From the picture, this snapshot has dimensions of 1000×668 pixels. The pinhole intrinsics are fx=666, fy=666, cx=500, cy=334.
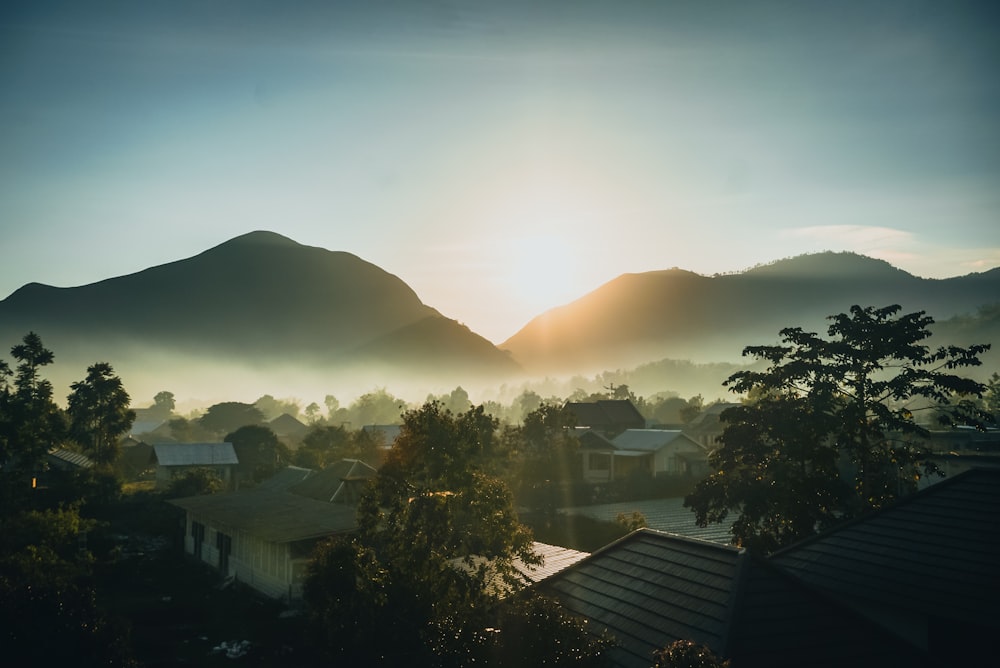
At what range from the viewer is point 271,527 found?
30.5 m

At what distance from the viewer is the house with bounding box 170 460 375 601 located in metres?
28.8

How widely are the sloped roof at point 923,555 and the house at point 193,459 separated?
Answer: 61.4m

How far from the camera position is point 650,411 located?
167375 mm

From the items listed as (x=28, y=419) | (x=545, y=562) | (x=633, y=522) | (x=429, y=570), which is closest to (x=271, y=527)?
(x=545, y=562)

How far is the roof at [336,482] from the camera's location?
143 feet

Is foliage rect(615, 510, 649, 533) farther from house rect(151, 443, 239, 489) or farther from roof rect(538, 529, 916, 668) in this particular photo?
house rect(151, 443, 239, 489)

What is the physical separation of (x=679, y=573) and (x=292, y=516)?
25.2 meters

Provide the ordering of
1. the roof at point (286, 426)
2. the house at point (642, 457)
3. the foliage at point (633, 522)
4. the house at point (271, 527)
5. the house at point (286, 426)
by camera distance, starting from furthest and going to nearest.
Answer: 1. the roof at point (286, 426)
2. the house at point (286, 426)
3. the house at point (642, 457)
4. the foliage at point (633, 522)
5. the house at point (271, 527)

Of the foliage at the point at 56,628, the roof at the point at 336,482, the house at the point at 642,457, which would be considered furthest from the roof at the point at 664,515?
A: the foliage at the point at 56,628

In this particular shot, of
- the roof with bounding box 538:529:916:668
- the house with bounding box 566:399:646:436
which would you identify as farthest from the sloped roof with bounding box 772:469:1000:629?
the house with bounding box 566:399:646:436

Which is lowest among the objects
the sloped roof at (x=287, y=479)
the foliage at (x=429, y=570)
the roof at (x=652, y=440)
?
the roof at (x=652, y=440)

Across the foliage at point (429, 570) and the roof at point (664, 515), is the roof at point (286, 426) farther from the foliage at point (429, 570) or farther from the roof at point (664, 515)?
the foliage at point (429, 570)

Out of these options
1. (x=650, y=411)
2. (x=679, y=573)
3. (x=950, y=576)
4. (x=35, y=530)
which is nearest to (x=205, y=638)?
(x=35, y=530)

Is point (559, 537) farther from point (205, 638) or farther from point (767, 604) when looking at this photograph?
point (767, 604)
